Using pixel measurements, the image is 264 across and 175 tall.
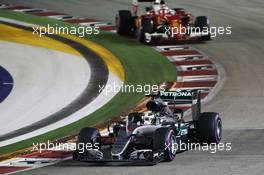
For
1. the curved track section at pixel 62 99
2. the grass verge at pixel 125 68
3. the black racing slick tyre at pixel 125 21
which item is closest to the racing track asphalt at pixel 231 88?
the grass verge at pixel 125 68

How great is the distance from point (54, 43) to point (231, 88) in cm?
776

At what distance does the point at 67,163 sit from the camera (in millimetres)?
19750

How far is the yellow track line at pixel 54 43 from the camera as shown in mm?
29531

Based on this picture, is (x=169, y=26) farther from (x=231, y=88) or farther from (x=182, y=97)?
(x=182, y=97)

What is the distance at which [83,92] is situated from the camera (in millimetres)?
26125

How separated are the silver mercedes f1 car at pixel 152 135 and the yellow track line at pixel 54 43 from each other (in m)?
7.78

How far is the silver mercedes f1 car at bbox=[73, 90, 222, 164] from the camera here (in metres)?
19.2

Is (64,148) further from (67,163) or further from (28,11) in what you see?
(28,11)

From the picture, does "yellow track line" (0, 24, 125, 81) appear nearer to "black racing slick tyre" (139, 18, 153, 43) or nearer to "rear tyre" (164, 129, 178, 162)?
"black racing slick tyre" (139, 18, 153, 43)

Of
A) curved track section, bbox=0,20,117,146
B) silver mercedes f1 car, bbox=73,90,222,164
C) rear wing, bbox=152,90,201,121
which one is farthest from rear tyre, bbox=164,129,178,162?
curved track section, bbox=0,20,117,146

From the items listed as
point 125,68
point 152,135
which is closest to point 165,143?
point 152,135

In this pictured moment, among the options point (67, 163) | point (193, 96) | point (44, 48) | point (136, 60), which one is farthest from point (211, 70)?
point (67, 163)

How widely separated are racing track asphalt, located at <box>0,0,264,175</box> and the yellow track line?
295cm

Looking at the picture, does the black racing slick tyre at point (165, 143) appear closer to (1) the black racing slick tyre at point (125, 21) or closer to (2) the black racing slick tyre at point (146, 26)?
(2) the black racing slick tyre at point (146, 26)
